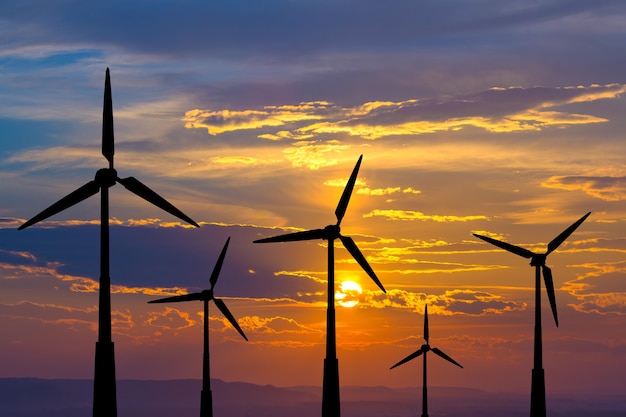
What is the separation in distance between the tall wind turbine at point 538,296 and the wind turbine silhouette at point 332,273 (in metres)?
27.9

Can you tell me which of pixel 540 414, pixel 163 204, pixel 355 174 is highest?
pixel 355 174

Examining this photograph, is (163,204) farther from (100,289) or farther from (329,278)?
(329,278)

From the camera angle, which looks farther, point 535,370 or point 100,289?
point 535,370

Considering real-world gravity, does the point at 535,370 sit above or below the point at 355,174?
below

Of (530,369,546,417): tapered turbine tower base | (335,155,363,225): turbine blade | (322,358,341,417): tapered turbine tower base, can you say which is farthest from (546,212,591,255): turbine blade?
(322,358,341,417): tapered turbine tower base

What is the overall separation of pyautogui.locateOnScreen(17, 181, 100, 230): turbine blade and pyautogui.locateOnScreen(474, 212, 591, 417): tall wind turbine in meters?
60.1

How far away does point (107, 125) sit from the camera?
92812 millimetres

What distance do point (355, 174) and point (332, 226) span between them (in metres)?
5.16

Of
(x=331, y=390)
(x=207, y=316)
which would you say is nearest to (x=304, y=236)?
(x=331, y=390)

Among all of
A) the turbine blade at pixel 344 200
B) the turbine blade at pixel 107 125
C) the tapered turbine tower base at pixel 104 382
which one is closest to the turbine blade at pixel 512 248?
the turbine blade at pixel 344 200

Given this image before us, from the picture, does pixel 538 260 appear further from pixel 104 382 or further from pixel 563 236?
pixel 104 382

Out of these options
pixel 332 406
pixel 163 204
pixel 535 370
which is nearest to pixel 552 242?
pixel 535 370

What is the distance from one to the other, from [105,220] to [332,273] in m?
30.5

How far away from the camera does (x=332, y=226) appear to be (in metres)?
114
